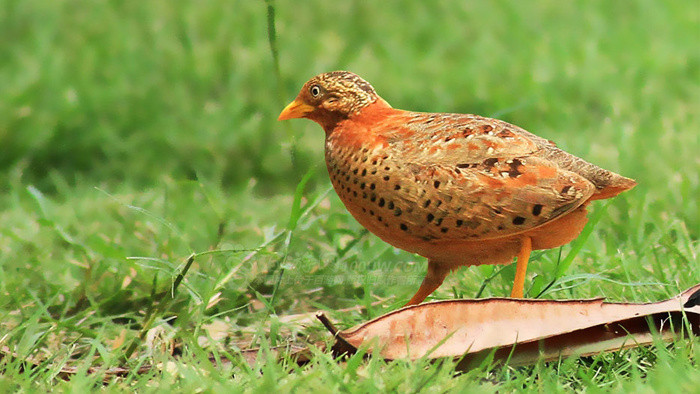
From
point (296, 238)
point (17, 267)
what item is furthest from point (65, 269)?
point (296, 238)

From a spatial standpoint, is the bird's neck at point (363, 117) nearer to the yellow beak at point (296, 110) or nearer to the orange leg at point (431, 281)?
the yellow beak at point (296, 110)

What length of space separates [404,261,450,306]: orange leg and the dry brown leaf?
0.78ft

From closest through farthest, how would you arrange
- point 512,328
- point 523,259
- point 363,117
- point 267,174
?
point 512,328 → point 523,259 → point 363,117 → point 267,174

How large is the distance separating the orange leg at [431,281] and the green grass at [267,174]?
0.49ft

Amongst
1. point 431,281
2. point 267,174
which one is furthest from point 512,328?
point 267,174

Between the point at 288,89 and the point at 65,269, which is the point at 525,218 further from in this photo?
the point at 288,89

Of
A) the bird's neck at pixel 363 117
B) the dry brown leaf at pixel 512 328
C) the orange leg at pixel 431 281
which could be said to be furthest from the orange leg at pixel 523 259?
the bird's neck at pixel 363 117

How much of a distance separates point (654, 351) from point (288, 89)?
10.8 feet

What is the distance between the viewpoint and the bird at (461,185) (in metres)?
2.40

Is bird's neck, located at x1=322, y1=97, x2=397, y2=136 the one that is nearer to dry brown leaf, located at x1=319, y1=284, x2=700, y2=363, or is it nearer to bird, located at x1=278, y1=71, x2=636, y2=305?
bird, located at x1=278, y1=71, x2=636, y2=305

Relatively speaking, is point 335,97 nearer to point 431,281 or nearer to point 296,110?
point 296,110

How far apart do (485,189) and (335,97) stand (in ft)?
1.77

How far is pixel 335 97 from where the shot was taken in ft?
8.80

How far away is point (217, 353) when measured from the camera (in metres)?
2.48
